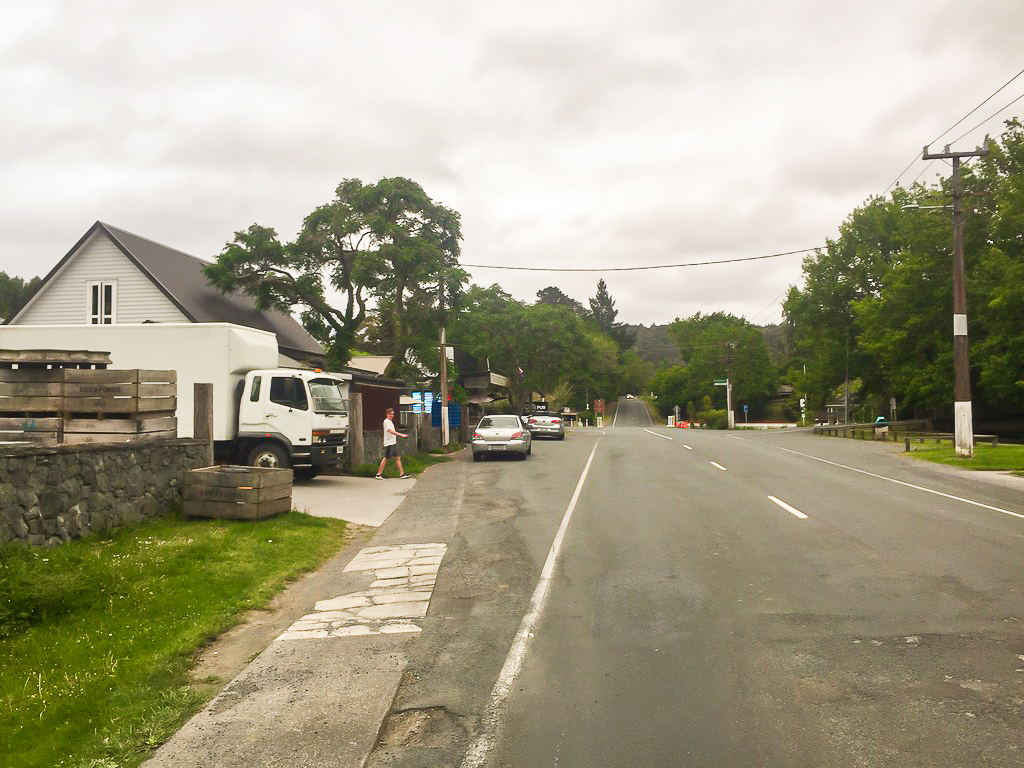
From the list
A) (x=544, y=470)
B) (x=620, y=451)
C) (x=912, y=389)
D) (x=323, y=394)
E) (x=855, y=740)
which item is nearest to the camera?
(x=855, y=740)

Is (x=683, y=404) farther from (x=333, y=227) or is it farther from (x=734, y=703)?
(x=734, y=703)

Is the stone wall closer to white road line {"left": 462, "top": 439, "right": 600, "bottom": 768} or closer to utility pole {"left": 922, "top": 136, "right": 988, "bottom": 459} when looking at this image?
white road line {"left": 462, "top": 439, "right": 600, "bottom": 768}

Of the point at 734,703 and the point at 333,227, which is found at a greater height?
the point at 333,227

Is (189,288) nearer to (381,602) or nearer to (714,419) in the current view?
(381,602)

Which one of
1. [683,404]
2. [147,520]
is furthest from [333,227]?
[683,404]

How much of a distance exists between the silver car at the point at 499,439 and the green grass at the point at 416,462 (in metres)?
1.21

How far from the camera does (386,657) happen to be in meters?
6.45

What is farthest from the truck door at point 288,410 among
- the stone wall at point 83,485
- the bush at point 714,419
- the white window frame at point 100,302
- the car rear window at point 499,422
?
the bush at point 714,419

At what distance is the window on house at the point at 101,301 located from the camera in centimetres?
2945

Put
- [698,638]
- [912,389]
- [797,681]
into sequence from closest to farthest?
[797,681] < [698,638] < [912,389]

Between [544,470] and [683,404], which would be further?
[683,404]

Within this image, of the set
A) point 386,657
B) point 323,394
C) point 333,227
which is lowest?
point 386,657

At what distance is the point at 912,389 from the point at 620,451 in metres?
24.9

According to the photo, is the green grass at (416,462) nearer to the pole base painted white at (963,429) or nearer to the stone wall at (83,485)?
the stone wall at (83,485)
